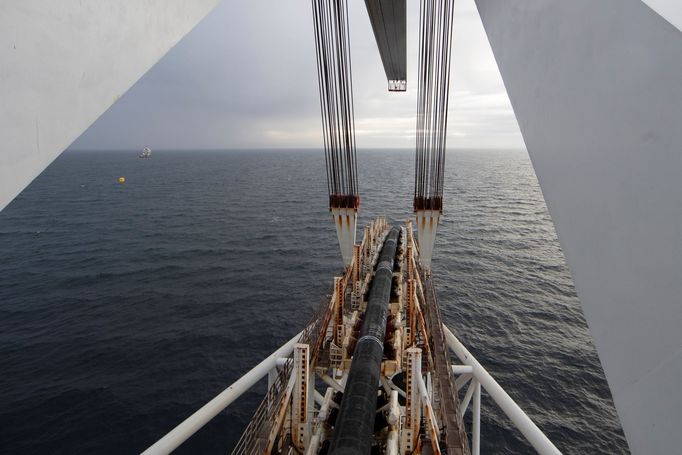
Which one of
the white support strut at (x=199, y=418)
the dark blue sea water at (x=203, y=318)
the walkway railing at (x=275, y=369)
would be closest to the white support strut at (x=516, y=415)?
the walkway railing at (x=275, y=369)

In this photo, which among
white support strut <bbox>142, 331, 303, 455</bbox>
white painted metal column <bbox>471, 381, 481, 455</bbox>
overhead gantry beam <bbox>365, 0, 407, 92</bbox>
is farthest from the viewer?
overhead gantry beam <bbox>365, 0, 407, 92</bbox>

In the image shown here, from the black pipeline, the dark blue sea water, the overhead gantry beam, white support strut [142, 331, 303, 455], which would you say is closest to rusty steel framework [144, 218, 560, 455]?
white support strut [142, 331, 303, 455]

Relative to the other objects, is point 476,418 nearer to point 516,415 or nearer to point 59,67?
point 516,415

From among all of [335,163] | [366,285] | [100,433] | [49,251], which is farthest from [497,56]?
[49,251]

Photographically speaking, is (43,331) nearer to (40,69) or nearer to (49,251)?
(49,251)

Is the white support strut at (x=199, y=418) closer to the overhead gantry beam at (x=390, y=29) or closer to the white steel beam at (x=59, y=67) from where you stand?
the white steel beam at (x=59, y=67)

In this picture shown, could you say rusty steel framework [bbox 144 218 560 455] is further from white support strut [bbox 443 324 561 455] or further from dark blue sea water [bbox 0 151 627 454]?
dark blue sea water [bbox 0 151 627 454]
